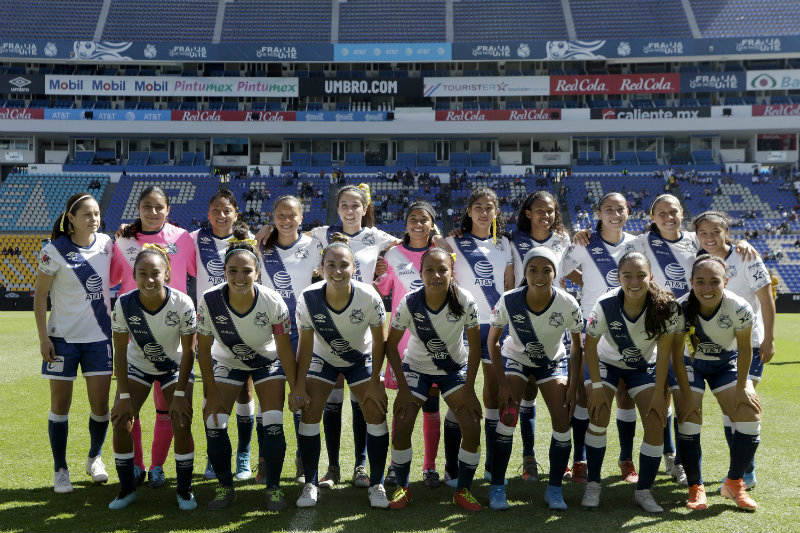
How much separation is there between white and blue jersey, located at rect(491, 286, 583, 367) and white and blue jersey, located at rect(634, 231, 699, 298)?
1154 millimetres

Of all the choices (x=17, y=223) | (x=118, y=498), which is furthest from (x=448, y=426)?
(x=17, y=223)

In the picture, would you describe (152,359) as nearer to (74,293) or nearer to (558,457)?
(74,293)

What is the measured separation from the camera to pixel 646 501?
5.05 meters

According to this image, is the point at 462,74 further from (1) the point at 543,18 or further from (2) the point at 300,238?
(2) the point at 300,238

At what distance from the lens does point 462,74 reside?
45.6 metres

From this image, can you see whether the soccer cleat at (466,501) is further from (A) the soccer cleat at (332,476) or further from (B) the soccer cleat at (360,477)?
(A) the soccer cleat at (332,476)

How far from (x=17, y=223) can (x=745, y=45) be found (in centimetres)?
4117

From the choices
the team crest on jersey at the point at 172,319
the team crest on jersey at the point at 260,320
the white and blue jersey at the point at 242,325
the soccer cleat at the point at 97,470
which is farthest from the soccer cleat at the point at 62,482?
the team crest on jersey at the point at 260,320

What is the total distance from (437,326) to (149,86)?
4274cm

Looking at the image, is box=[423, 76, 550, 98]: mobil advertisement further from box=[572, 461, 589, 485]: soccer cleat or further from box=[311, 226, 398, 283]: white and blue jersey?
box=[572, 461, 589, 485]: soccer cleat

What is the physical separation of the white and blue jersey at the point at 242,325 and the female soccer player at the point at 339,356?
20cm

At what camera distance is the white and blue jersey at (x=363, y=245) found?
642cm

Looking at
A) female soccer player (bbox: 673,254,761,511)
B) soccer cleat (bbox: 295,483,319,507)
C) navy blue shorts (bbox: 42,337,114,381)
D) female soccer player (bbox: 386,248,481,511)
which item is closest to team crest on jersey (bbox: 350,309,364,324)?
female soccer player (bbox: 386,248,481,511)

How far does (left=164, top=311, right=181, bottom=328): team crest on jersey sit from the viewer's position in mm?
5332
